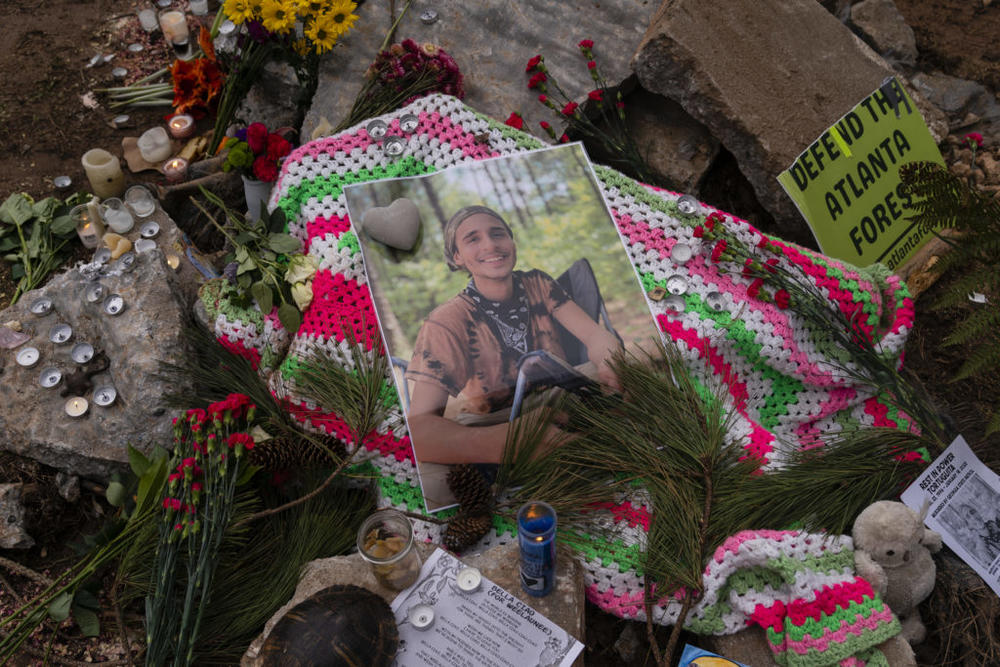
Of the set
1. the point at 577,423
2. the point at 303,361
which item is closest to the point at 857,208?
the point at 577,423

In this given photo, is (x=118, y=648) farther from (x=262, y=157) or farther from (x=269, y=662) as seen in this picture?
(x=262, y=157)

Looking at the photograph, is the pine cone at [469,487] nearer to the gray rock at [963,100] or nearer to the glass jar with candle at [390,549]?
the glass jar with candle at [390,549]

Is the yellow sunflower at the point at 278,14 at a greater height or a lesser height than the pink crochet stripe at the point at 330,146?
greater

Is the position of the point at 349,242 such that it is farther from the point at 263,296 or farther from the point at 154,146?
the point at 154,146

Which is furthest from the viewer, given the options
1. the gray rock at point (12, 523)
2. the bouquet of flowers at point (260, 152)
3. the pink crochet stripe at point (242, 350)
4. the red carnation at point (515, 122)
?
the red carnation at point (515, 122)

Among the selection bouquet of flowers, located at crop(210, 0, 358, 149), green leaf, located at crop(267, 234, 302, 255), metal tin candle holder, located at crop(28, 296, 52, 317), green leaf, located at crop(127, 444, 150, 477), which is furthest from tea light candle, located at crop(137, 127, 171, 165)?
green leaf, located at crop(127, 444, 150, 477)

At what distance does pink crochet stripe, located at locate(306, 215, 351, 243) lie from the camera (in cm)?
186

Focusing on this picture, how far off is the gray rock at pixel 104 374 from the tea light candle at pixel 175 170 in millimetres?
600

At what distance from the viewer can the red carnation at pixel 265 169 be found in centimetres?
208

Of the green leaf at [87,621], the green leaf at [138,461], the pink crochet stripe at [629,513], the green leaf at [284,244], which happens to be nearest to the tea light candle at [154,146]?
the green leaf at [284,244]

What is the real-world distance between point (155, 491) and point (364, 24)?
62.0 inches

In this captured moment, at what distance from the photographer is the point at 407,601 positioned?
57.4 inches

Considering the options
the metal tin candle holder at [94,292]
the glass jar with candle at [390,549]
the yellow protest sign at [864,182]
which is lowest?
the metal tin candle holder at [94,292]

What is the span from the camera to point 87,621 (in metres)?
1.62
